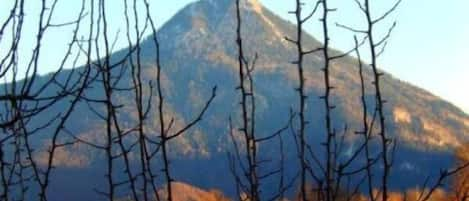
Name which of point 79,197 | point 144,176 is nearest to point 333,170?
point 144,176

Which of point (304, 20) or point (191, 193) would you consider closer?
point (304, 20)

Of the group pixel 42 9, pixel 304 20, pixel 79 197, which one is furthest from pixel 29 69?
pixel 79 197

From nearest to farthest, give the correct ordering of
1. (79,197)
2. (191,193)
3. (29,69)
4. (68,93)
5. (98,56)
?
(68,93) → (29,69) → (98,56) → (191,193) → (79,197)

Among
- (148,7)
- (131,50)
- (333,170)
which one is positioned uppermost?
(148,7)

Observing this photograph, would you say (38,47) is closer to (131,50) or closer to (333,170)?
(131,50)

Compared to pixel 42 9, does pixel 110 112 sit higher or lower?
lower

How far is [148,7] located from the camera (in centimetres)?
408

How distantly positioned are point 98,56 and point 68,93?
88cm

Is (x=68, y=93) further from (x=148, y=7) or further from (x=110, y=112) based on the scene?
(x=148, y=7)

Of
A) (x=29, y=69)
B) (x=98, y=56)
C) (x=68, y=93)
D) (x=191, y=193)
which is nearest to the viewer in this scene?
(x=68, y=93)

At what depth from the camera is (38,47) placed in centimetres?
365

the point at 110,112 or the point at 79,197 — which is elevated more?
the point at 79,197

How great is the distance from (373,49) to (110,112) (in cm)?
111

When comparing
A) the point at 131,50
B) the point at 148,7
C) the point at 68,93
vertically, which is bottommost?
the point at 68,93
